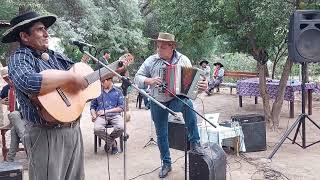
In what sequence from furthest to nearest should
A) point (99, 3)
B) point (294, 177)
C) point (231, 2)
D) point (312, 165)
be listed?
point (99, 3), point (231, 2), point (312, 165), point (294, 177)

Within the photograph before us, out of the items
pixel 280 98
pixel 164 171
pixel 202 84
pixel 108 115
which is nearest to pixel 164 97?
pixel 202 84

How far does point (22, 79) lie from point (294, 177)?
3.89 meters

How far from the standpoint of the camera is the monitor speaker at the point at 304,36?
5707mm

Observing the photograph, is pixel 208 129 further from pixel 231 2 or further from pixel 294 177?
pixel 231 2

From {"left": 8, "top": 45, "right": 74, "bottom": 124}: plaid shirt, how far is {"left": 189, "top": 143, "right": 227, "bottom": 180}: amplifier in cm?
224

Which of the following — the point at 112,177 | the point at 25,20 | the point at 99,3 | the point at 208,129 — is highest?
the point at 99,3

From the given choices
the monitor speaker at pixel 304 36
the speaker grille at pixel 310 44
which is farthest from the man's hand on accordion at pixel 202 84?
the speaker grille at pixel 310 44

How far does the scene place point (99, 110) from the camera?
22.7 feet

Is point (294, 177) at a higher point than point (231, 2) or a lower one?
lower

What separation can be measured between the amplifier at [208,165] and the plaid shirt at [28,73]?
7.34 feet

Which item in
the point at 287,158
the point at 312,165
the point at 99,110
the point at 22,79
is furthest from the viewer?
the point at 99,110

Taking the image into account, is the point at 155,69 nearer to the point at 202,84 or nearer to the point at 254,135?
the point at 202,84

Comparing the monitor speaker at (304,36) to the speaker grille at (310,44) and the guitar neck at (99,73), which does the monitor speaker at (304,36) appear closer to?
the speaker grille at (310,44)

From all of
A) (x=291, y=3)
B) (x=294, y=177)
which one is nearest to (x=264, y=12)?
(x=291, y=3)
